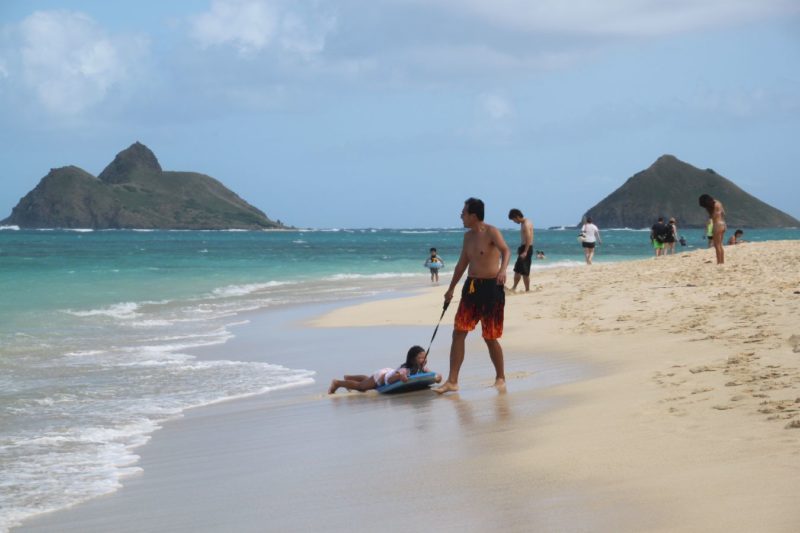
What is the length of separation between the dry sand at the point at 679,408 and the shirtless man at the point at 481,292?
514 mm

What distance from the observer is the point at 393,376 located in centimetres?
838

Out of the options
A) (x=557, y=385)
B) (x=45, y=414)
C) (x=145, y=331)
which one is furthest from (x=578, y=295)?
(x=45, y=414)

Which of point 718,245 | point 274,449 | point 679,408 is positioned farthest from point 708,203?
point 274,449

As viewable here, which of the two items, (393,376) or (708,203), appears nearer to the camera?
(393,376)

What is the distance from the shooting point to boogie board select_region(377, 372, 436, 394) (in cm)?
830

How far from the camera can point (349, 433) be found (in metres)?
6.55

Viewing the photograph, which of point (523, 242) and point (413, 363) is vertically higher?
point (523, 242)

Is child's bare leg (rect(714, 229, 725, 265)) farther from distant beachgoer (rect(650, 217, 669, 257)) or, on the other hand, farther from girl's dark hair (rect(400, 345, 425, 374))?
girl's dark hair (rect(400, 345, 425, 374))

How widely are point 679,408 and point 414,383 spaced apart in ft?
9.22

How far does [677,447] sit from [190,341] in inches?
399

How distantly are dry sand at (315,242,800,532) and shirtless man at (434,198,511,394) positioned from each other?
514 millimetres

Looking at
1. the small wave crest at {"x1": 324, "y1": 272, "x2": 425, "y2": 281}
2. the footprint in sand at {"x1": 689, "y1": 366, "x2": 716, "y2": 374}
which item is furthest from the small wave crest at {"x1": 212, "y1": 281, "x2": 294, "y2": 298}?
the footprint in sand at {"x1": 689, "y1": 366, "x2": 716, "y2": 374}

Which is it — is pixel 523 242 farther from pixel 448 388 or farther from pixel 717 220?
pixel 448 388

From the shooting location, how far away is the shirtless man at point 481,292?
8039 millimetres
